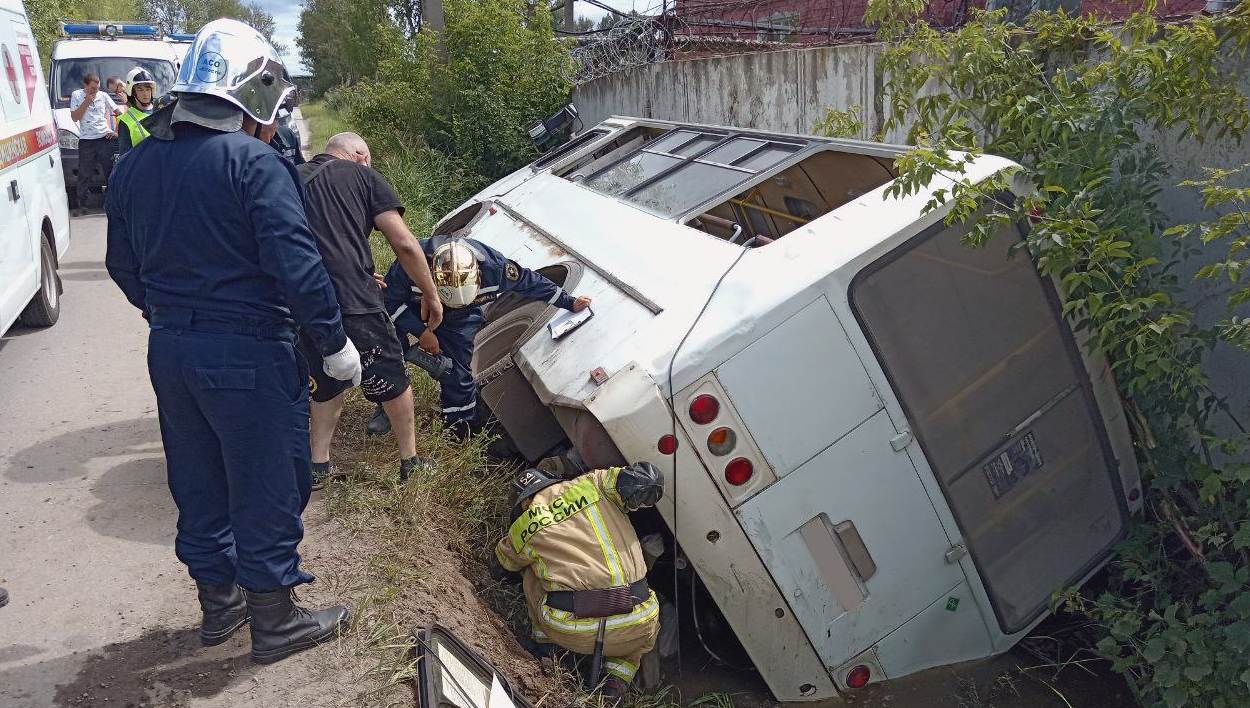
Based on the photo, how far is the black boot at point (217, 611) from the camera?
10.3ft

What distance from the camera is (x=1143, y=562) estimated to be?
11.9 feet

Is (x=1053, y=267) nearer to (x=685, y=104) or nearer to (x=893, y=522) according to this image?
(x=893, y=522)

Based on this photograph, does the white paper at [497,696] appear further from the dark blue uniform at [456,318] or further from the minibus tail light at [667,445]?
the dark blue uniform at [456,318]

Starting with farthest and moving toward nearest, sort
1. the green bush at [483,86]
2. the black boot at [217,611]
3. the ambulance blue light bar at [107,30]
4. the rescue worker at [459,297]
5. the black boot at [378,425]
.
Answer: the ambulance blue light bar at [107,30]
the green bush at [483,86]
the black boot at [378,425]
the rescue worker at [459,297]
the black boot at [217,611]

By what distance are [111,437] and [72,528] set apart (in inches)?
42.5

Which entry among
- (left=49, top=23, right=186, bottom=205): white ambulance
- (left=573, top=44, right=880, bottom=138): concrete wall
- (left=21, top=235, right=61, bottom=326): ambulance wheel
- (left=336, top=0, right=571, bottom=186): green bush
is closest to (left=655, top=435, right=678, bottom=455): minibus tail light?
(left=573, top=44, right=880, bottom=138): concrete wall

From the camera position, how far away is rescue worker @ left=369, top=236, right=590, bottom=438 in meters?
4.29

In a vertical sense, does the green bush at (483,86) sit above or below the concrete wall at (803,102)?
above

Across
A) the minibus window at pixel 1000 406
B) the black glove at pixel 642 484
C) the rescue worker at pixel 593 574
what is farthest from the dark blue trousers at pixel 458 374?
the minibus window at pixel 1000 406

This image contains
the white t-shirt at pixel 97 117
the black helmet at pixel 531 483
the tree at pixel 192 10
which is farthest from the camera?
the tree at pixel 192 10

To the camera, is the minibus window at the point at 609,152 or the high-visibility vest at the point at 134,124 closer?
the high-visibility vest at the point at 134,124

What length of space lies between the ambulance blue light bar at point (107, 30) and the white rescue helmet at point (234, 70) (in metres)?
13.3

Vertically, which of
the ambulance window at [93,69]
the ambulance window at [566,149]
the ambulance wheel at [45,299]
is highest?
the ambulance window at [93,69]

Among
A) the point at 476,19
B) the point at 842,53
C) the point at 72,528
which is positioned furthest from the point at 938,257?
the point at 476,19
